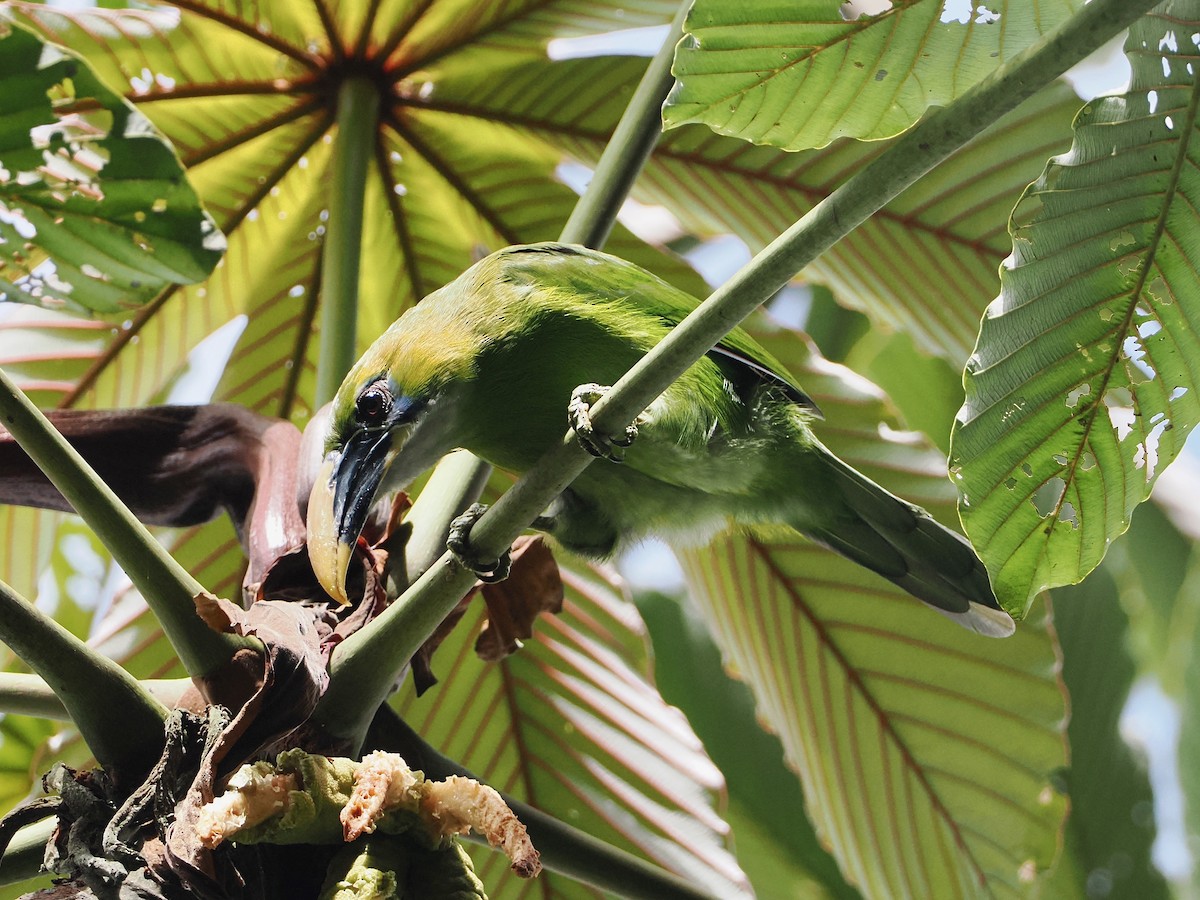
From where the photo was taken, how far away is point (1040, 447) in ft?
3.27

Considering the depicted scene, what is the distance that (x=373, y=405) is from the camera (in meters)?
1.48

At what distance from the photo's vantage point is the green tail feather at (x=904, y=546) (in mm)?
1687

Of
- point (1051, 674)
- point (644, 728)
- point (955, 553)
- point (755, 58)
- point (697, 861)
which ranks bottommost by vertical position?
point (697, 861)

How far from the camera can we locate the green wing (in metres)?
1.62

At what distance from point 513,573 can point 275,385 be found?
77 centimetres

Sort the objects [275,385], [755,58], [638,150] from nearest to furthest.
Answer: [755,58], [638,150], [275,385]

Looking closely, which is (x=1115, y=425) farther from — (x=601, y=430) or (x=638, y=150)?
(x=638, y=150)

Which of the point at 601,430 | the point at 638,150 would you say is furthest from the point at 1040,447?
the point at 638,150

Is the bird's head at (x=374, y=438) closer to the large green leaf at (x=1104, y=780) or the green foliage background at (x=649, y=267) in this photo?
the green foliage background at (x=649, y=267)

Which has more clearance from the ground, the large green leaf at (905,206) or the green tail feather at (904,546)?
the large green leaf at (905,206)

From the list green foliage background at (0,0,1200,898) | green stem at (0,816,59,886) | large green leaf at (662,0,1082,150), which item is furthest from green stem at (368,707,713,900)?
large green leaf at (662,0,1082,150)

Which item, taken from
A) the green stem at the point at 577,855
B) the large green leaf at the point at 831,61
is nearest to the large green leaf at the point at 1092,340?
the large green leaf at the point at 831,61

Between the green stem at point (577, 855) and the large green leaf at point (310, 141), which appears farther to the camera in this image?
the large green leaf at point (310, 141)

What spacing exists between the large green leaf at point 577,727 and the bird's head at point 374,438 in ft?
1.34
